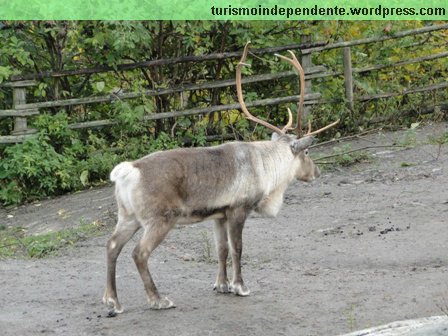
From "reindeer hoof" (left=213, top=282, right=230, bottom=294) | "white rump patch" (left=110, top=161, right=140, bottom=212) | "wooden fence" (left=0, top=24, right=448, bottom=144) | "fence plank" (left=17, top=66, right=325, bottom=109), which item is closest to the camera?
"white rump patch" (left=110, top=161, right=140, bottom=212)

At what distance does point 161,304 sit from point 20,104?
17.2 feet

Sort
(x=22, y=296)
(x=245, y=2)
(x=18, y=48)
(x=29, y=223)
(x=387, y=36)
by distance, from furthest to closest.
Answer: (x=387, y=36)
(x=245, y=2)
(x=18, y=48)
(x=29, y=223)
(x=22, y=296)

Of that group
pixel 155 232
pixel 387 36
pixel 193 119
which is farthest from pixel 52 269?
pixel 387 36

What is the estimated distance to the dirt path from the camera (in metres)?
6.09

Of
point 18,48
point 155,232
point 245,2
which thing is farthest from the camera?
point 245,2

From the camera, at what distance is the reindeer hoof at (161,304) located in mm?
6355

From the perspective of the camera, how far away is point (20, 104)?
429 inches

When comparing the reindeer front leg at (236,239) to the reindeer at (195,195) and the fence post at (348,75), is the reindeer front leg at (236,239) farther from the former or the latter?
the fence post at (348,75)

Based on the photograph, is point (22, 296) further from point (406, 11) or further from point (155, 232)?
point (406, 11)

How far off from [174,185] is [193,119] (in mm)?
5683

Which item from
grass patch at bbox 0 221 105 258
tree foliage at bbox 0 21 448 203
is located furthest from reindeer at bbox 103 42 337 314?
tree foliage at bbox 0 21 448 203

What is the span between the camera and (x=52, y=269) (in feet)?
25.5

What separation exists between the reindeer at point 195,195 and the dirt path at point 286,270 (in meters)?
0.31

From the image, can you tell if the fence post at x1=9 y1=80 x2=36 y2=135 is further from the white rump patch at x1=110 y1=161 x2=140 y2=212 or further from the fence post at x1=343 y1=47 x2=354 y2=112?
the white rump patch at x1=110 y1=161 x2=140 y2=212
